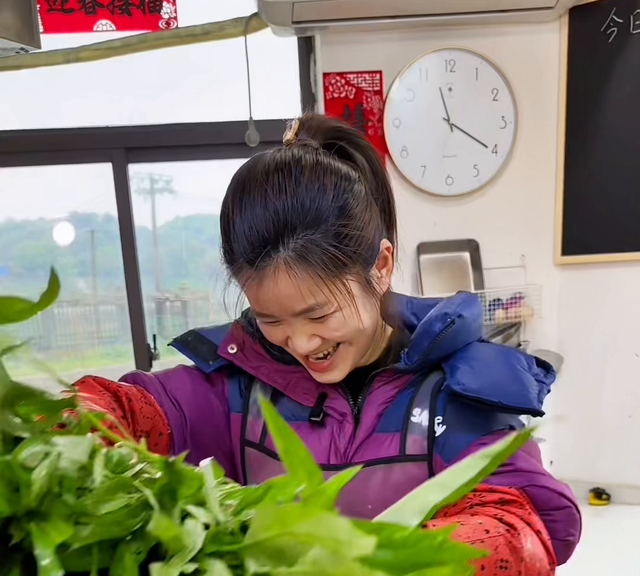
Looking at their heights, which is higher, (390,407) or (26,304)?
(26,304)

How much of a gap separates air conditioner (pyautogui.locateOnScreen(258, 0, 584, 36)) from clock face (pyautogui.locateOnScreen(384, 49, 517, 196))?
0.11 m

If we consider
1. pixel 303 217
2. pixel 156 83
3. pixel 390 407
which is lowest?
pixel 390 407

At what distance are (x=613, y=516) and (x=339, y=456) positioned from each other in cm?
128

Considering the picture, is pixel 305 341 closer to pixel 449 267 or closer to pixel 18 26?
pixel 18 26

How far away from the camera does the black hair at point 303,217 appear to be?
0.64 meters

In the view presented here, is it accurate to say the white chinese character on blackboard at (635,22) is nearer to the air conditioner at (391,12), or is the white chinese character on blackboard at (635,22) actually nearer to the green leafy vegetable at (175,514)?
the air conditioner at (391,12)

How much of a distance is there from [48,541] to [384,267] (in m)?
0.60

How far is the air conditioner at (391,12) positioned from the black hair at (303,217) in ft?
2.65

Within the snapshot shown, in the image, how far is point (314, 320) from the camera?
648mm

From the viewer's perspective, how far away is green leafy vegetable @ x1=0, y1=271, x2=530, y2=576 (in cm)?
16

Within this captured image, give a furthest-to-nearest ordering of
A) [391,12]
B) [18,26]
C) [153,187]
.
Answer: [153,187]
[391,12]
[18,26]

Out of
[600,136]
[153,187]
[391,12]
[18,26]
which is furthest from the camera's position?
[153,187]

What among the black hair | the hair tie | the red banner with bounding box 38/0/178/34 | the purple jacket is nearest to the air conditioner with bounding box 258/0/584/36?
the red banner with bounding box 38/0/178/34

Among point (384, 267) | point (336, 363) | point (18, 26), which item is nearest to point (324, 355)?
point (336, 363)
